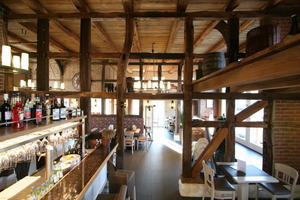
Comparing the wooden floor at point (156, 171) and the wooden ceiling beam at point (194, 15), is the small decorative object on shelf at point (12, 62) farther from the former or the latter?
the wooden floor at point (156, 171)

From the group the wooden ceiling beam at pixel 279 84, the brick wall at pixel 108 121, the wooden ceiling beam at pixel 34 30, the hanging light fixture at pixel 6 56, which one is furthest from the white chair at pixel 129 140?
the hanging light fixture at pixel 6 56

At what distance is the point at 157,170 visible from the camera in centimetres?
531

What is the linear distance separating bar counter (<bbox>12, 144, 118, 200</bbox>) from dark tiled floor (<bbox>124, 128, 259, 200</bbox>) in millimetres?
1454

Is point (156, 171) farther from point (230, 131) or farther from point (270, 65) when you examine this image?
point (270, 65)

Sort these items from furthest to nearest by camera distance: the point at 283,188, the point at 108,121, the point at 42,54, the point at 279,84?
the point at 108,121, the point at 42,54, the point at 283,188, the point at 279,84

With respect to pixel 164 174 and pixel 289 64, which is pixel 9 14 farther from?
pixel 164 174

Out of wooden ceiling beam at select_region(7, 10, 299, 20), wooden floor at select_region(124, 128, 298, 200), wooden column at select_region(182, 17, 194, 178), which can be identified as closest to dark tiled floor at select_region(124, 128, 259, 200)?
wooden floor at select_region(124, 128, 298, 200)

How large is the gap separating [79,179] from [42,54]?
3073mm

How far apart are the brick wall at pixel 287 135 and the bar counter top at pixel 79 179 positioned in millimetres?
4031

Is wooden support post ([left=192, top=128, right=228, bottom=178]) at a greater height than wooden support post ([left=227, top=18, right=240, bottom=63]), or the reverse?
wooden support post ([left=227, top=18, right=240, bottom=63])

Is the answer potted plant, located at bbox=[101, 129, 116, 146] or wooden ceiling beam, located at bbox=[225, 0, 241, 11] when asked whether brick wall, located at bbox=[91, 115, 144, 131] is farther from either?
wooden ceiling beam, located at bbox=[225, 0, 241, 11]

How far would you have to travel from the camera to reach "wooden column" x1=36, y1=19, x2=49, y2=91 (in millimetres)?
3691

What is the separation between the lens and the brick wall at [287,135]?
12.7 ft

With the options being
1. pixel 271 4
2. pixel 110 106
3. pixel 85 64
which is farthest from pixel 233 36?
pixel 110 106
